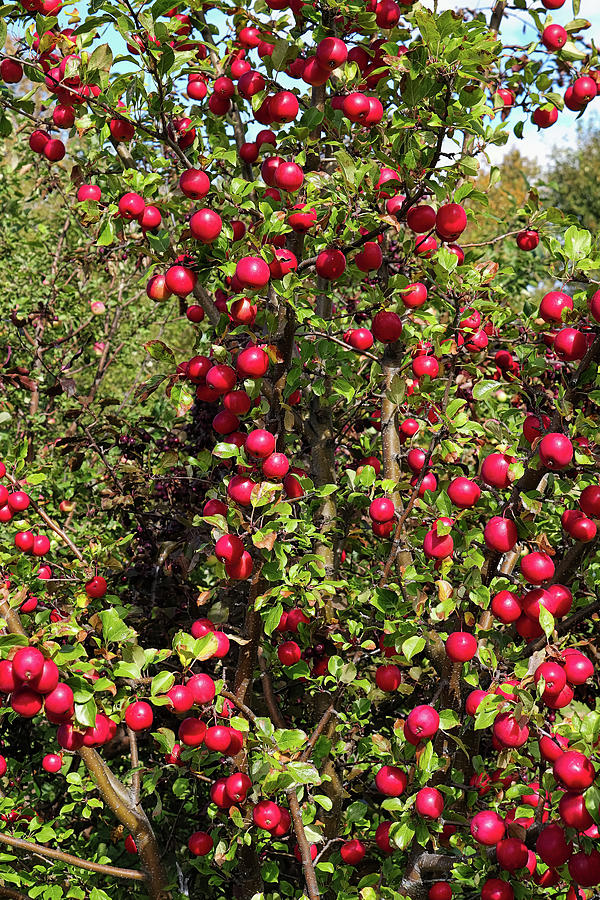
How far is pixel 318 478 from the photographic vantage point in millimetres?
2773

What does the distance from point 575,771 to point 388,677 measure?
671mm

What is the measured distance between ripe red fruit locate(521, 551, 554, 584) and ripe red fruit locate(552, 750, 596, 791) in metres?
0.42

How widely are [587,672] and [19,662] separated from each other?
1294mm

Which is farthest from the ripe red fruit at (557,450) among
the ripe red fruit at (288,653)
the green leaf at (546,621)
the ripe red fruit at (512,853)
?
the ripe red fruit at (288,653)

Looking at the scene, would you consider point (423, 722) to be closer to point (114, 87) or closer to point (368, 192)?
point (368, 192)

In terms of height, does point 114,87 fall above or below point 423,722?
above

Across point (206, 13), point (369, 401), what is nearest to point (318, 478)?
point (369, 401)

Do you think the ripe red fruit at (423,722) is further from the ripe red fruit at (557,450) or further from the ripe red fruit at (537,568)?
the ripe red fruit at (557,450)

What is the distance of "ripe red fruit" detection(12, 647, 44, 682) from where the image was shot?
156cm

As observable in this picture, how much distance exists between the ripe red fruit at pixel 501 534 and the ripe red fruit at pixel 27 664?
107 centimetres

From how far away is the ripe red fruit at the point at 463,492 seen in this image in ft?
6.39

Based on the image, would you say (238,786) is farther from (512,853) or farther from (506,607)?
(506,607)

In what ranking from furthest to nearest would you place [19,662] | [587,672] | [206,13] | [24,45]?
1. [206,13]
2. [24,45]
3. [587,672]
4. [19,662]

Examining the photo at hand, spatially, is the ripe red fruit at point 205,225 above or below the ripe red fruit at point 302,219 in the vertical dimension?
above
